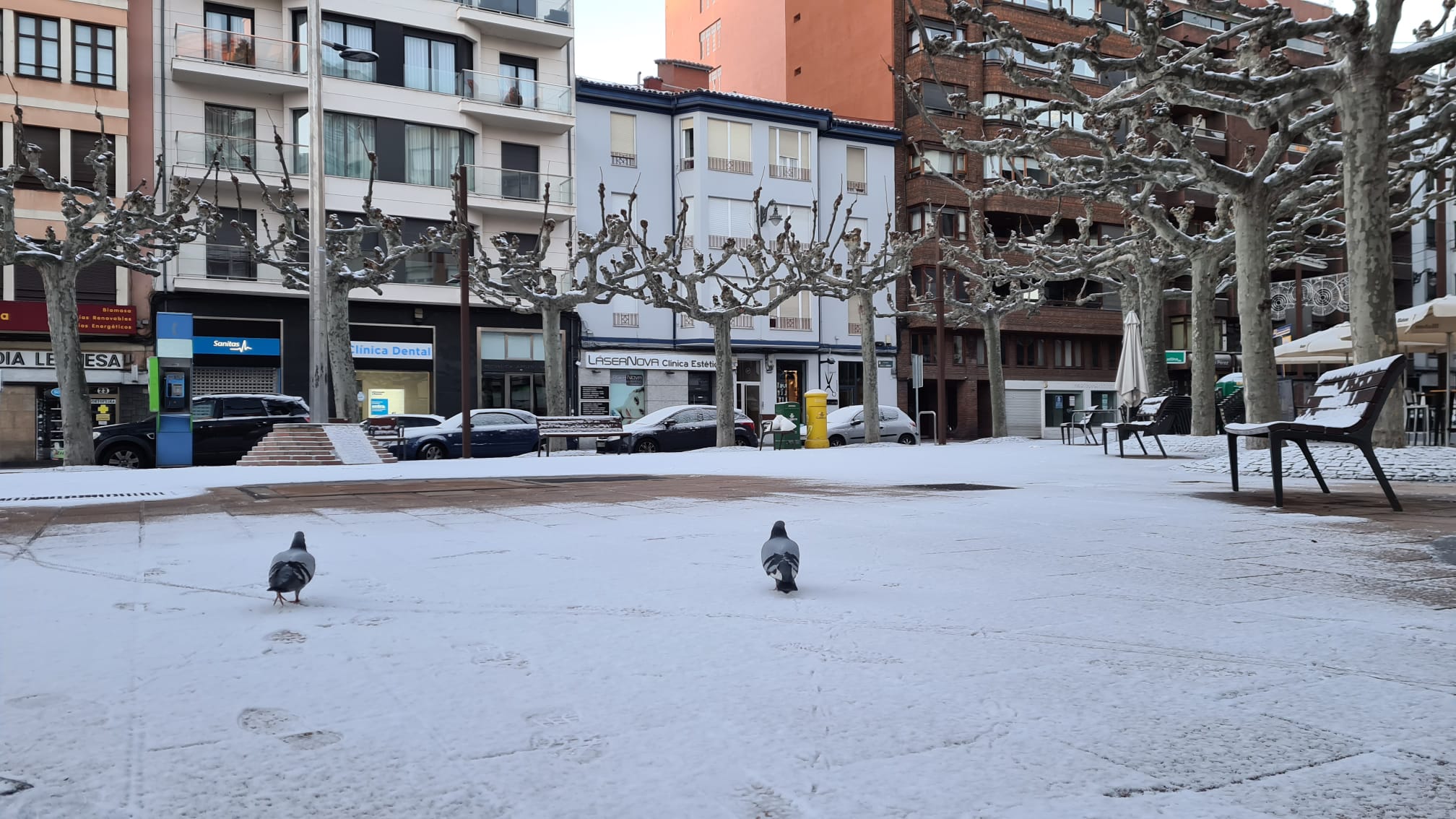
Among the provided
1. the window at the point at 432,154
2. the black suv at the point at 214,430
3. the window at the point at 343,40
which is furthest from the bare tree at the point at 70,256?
the window at the point at 432,154

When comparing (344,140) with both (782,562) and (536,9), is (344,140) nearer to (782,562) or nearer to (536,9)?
(536,9)

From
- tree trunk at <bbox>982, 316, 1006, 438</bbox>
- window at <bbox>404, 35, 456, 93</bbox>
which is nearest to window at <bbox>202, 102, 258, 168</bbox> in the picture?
window at <bbox>404, 35, 456, 93</bbox>

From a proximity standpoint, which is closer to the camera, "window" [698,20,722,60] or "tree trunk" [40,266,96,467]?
"tree trunk" [40,266,96,467]

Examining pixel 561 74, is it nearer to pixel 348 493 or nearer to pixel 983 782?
pixel 348 493

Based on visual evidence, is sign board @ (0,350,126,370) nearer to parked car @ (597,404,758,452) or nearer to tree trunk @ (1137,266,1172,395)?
parked car @ (597,404,758,452)

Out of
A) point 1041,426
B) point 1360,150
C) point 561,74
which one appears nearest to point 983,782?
point 1360,150

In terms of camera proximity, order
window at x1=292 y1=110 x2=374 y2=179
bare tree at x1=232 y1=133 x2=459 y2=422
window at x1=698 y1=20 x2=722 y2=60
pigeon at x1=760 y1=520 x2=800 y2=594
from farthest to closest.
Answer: window at x1=698 y1=20 x2=722 y2=60
window at x1=292 y1=110 x2=374 y2=179
bare tree at x1=232 y1=133 x2=459 y2=422
pigeon at x1=760 y1=520 x2=800 y2=594

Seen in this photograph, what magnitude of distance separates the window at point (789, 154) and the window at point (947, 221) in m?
5.18

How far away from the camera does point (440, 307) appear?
32500 mm

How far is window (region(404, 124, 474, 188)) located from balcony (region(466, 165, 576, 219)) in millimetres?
678

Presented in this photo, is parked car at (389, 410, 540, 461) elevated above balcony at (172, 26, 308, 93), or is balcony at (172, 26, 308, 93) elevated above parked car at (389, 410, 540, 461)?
balcony at (172, 26, 308, 93)

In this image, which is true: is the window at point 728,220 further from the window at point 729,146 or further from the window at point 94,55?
the window at point 94,55

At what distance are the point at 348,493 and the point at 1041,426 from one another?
40.2 meters

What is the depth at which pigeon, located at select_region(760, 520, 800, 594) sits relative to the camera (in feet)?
12.8
